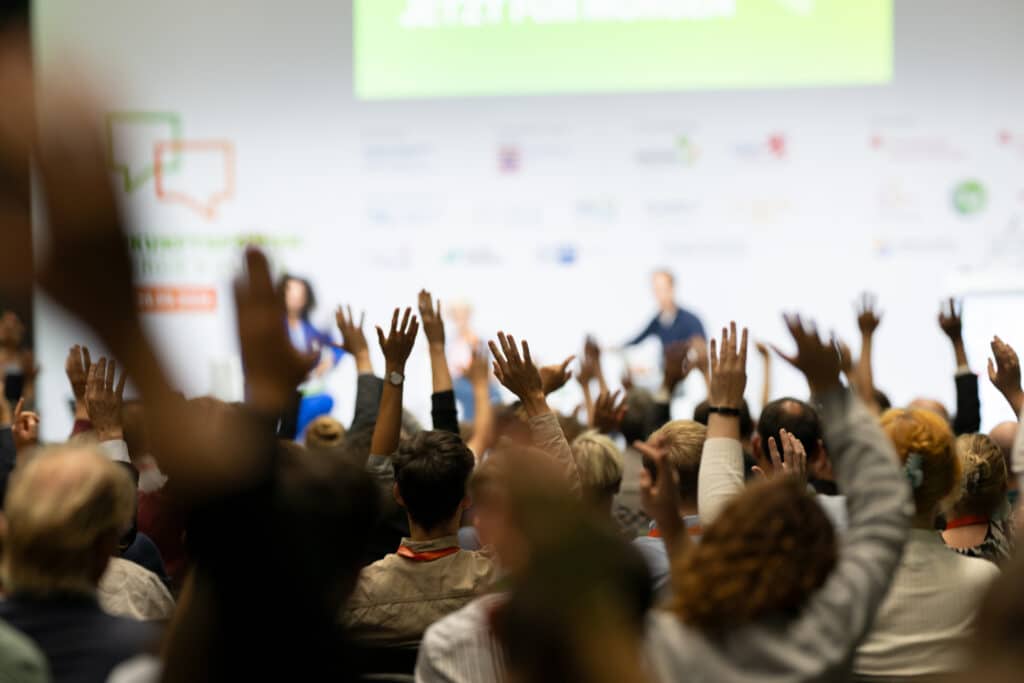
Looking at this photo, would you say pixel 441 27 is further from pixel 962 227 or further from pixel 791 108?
pixel 962 227

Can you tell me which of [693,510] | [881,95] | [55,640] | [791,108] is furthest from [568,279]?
[55,640]

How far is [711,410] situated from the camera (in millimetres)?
2102

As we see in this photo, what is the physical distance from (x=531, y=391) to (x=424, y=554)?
53 centimetres

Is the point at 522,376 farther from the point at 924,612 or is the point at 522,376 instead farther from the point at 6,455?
the point at 6,455

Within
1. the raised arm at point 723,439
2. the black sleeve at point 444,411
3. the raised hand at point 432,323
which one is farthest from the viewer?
A: the raised hand at point 432,323

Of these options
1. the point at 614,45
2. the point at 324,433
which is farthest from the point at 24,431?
the point at 614,45

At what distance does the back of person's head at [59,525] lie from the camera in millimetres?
1414

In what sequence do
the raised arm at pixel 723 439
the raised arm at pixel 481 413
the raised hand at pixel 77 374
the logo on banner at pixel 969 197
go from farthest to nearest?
1. the logo on banner at pixel 969 197
2. the raised arm at pixel 481 413
3. the raised hand at pixel 77 374
4. the raised arm at pixel 723 439

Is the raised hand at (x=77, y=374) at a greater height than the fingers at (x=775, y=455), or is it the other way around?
the raised hand at (x=77, y=374)

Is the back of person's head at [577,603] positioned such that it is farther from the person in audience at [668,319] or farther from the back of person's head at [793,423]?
the person in audience at [668,319]

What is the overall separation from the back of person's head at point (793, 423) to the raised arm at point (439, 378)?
792 millimetres

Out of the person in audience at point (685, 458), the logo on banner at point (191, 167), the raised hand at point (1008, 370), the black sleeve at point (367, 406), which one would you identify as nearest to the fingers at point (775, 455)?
the person in audience at point (685, 458)

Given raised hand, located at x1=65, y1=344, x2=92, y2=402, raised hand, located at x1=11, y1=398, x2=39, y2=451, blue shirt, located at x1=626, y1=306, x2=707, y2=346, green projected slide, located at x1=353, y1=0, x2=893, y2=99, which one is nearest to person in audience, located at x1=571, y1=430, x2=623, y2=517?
raised hand, located at x1=65, y1=344, x2=92, y2=402

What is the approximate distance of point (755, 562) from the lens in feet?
4.08
